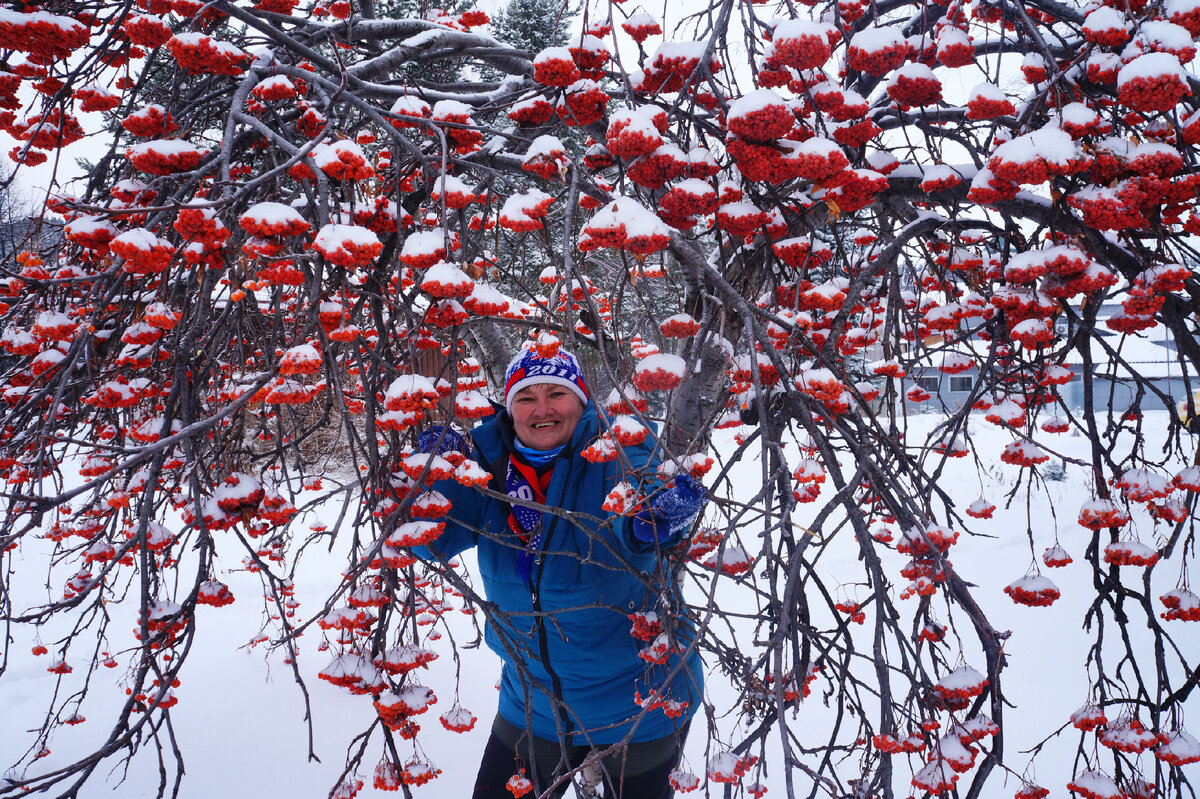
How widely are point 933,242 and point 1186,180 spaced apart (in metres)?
1.05

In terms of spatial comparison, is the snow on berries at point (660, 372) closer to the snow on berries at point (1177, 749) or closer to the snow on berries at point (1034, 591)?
the snow on berries at point (1034, 591)

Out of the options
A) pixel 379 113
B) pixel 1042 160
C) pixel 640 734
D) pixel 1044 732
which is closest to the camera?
pixel 1042 160

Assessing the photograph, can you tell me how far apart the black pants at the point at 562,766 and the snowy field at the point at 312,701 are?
77 cm

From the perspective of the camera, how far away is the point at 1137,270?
5.52 ft

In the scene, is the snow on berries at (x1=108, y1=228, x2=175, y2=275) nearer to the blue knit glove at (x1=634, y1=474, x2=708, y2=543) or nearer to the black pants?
the blue knit glove at (x1=634, y1=474, x2=708, y2=543)

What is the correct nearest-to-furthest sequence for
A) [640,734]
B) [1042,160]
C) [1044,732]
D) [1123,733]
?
[1042,160]
[1123,733]
[640,734]
[1044,732]

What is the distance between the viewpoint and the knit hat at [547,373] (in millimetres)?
2143

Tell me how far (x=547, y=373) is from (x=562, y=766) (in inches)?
49.2

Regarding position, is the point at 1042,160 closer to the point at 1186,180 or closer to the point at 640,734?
the point at 1186,180

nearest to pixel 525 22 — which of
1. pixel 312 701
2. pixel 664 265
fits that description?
pixel 312 701

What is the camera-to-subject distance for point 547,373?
2143mm

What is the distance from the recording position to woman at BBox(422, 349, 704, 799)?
1999 millimetres

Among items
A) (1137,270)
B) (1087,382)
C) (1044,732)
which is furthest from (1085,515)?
(1044,732)

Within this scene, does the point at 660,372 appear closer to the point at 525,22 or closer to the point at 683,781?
the point at 683,781
